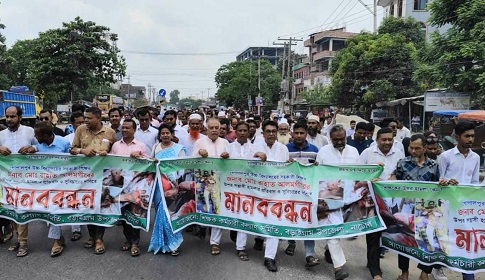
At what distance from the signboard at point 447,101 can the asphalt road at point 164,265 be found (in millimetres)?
16619

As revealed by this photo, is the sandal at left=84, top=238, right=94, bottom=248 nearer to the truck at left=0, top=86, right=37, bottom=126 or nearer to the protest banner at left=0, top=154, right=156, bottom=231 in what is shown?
the protest banner at left=0, top=154, right=156, bottom=231

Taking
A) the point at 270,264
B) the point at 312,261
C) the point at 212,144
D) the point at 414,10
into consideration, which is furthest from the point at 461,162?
the point at 414,10

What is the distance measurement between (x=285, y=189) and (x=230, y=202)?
2.21ft

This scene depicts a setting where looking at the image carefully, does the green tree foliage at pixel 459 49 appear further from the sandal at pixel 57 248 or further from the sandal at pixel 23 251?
the sandal at pixel 23 251

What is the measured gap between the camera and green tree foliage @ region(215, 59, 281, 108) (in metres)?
55.3

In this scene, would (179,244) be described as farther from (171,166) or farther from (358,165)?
(358,165)

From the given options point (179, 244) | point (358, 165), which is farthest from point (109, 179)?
point (358, 165)

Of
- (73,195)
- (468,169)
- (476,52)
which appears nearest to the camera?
(468,169)

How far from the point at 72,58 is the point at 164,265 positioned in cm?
2296

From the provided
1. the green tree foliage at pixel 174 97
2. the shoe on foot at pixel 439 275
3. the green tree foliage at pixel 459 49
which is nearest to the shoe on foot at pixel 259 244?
the shoe on foot at pixel 439 275

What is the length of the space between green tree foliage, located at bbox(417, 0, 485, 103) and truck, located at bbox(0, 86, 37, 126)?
61.9ft

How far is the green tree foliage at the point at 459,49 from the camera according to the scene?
16766 mm

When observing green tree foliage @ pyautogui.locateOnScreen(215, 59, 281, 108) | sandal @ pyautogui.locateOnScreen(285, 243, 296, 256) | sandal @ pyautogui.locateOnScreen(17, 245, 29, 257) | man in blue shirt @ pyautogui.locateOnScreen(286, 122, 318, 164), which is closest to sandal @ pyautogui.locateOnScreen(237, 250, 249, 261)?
sandal @ pyautogui.locateOnScreen(285, 243, 296, 256)

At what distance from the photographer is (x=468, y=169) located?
4184mm
